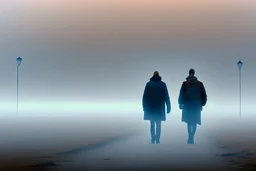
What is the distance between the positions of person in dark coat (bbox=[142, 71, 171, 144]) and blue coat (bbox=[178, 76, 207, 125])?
45cm

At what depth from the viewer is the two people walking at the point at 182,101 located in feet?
56.8

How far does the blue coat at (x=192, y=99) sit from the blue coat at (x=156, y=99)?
1.48ft

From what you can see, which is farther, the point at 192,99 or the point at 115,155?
the point at 192,99

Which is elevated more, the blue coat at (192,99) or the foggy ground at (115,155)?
the blue coat at (192,99)

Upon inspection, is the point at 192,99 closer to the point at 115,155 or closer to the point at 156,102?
the point at 156,102

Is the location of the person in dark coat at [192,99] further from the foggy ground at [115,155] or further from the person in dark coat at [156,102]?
the foggy ground at [115,155]

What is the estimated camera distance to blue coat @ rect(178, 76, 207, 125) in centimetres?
1728

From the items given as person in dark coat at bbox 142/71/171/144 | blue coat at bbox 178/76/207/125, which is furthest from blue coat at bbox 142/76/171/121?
blue coat at bbox 178/76/207/125

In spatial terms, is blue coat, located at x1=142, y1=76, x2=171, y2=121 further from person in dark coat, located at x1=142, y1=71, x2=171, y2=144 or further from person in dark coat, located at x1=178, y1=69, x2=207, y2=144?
person in dark coat, located at x1=178, y1=69, x2=207, y2=144

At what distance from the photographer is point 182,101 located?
17438 mm

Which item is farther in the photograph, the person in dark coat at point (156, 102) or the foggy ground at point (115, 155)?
the person in dark coat at point (156, 102)

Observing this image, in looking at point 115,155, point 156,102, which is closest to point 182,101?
point 156,102

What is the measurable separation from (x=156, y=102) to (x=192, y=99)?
958 mm

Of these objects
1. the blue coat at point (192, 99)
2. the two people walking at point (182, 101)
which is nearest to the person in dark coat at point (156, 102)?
the two people walking at point (182, 101)
